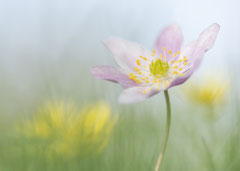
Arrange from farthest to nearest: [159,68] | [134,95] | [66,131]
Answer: [66,131]
[159,68]
[134,95]

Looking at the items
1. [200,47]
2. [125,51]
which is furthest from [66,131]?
[200,47]

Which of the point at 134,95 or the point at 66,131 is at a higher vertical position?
the point at 134,95

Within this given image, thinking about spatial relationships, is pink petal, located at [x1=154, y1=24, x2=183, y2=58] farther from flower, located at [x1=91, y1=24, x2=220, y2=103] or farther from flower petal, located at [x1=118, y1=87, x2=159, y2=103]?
flower petal, located at [x1=118, y1=87, x2=159, y2=103]

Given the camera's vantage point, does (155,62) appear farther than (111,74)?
Yes

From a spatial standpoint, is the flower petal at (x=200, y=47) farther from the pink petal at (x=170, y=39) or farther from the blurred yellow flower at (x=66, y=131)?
the blurred yellow flower at (x=66, y=131)

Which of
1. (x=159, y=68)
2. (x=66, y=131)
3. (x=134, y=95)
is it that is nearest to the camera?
(x=134, y=95)

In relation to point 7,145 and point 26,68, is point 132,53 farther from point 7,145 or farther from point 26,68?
point 26,68

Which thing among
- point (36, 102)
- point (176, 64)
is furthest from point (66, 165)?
point (176, 64)

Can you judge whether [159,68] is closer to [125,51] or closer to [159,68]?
[159,68]

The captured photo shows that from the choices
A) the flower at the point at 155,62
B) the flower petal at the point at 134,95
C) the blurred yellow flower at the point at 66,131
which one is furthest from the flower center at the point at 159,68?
the blurred yellow flower at the point at 66,131
